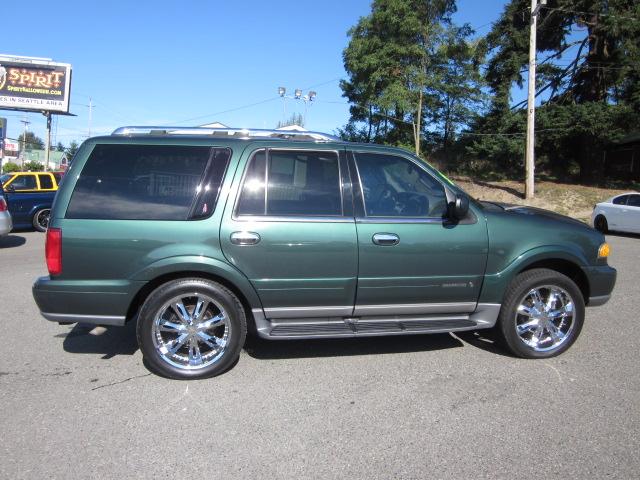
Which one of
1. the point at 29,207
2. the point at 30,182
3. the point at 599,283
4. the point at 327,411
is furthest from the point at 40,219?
the point at 599,283

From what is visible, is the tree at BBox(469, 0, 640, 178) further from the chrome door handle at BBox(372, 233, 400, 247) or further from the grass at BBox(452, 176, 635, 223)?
the chrome door handle at BBox(372, 233, 400, 247)

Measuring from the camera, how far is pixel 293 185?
4062mm

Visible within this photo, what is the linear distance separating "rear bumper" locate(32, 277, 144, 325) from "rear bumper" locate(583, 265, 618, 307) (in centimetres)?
385

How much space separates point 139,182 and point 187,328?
47.8 inches

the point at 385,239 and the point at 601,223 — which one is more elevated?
the point at 601,223

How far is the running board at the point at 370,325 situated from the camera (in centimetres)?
399

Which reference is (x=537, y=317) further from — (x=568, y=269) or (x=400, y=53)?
(x=400, y=53)

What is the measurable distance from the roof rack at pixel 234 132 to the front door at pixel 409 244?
1.38 ft

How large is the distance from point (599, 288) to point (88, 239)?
437cm

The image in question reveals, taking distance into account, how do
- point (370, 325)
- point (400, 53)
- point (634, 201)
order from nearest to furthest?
point (370, 325), point (634, 201), point (400, 53)

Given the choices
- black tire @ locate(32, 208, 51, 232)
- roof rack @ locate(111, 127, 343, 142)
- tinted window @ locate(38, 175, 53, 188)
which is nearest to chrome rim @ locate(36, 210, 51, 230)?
black tire @ locate(32, 208, 51, 232)

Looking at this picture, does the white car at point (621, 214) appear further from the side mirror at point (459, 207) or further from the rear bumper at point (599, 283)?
the side mirror at point (459, 207)

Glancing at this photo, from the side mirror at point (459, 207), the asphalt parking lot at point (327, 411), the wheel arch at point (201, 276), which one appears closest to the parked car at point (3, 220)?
the asphalt parking lot at point (327, 411)

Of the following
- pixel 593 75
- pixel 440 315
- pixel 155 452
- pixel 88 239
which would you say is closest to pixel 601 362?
pixel 440 315
